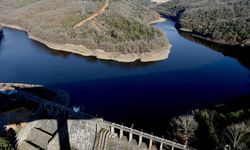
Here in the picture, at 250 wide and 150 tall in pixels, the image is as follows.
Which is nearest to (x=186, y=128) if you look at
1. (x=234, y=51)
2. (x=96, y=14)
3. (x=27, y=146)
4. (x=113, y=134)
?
(x=113, y=134)

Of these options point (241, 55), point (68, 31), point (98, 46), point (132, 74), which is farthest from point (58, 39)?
point (241, 55)

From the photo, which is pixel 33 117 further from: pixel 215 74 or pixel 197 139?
pixel 215 74

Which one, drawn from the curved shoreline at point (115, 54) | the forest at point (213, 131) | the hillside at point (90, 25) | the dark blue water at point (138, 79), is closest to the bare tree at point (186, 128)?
the forest at point (213, 131)

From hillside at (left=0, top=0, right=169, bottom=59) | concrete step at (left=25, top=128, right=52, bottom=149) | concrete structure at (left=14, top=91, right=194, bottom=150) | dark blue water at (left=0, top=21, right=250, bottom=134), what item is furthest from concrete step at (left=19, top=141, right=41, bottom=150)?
hillside at (left=0, top=0, right=169, bottom=59)

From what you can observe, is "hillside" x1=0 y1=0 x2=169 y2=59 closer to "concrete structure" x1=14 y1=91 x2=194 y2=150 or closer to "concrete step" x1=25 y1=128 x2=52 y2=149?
"concrete step" x1=25 y1=128 x2=52 y2=149

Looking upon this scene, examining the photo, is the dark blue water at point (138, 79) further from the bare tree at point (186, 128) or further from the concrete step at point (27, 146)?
the concrete step at point (27, 146)
